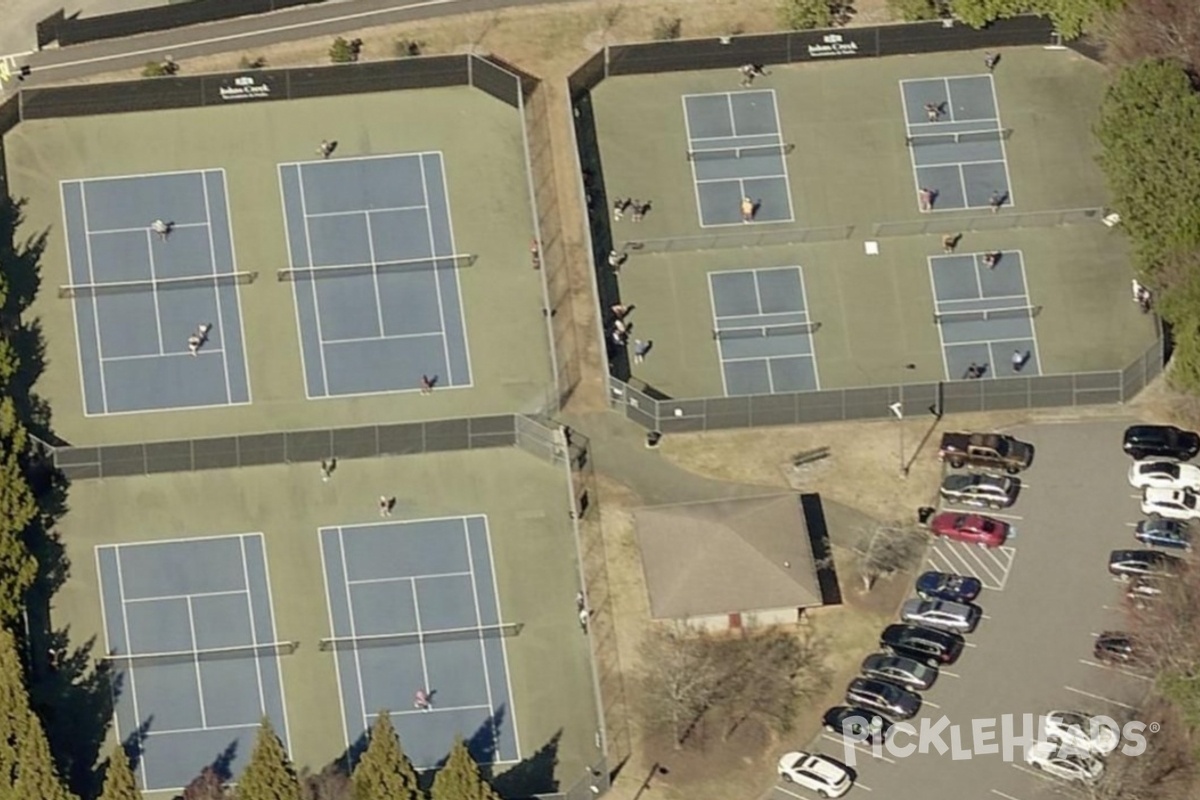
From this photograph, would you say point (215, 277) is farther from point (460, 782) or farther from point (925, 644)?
point (925, 644)

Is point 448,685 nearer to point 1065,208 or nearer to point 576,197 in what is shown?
point 576,197

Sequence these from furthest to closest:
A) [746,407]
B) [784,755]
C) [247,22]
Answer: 1. [247,22]
2. [746,407]
3. [784,755]

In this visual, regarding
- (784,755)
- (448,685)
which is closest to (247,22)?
(448,685)

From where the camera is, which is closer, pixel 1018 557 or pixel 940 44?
pixel 1018 557

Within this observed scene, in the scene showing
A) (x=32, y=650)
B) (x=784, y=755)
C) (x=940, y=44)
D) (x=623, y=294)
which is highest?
(x=940, y=44)

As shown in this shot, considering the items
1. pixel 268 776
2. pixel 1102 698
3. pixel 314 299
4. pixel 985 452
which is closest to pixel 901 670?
pixel 1102 698

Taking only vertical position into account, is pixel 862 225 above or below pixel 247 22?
below

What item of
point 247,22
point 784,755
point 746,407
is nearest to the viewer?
point 784,755
